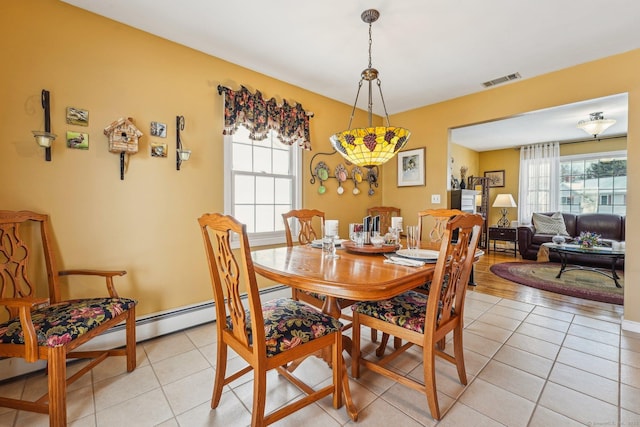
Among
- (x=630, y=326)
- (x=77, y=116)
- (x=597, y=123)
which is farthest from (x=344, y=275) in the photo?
(x=597, y=123)

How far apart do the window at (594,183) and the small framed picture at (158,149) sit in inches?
294

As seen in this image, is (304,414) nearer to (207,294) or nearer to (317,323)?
(317,323)

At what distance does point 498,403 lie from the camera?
1571 millimetres

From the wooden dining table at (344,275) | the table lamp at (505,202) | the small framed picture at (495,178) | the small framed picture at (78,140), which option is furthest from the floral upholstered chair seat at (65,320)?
the small framed picture at (495,178)

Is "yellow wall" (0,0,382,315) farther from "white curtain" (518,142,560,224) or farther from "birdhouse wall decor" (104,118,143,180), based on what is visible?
"white curtain" (518,142,560,224)

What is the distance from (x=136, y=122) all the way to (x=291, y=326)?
1981 mm

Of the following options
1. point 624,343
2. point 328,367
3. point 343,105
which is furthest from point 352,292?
point 343,105

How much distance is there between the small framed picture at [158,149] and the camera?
7.52ft

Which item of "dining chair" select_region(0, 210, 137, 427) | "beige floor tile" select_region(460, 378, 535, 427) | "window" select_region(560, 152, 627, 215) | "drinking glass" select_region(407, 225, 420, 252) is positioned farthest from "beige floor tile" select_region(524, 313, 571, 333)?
Answer: "window" select_region(560, 152, 627, 215)

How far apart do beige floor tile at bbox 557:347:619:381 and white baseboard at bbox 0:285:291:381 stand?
283 cm

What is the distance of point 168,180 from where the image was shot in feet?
7.81

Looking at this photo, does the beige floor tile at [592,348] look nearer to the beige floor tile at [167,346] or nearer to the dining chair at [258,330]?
the dining chair at [258,330]

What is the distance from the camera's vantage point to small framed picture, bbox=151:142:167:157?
2291 millimetres

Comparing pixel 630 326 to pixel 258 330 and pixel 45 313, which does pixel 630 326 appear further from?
pixel 45 313
